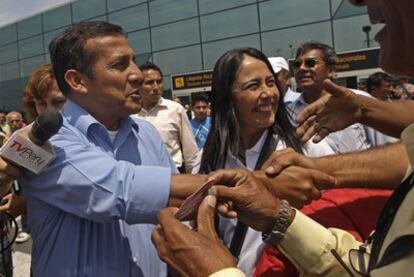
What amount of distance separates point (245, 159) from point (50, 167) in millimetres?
1119

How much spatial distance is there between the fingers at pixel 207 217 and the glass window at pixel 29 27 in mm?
25632

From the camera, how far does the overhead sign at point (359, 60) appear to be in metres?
12.2

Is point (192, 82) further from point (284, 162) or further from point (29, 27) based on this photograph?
point (284, 162)

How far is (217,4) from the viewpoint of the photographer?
19.0 m

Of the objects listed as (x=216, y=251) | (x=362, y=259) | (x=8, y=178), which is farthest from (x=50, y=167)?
(x=362, y=259)

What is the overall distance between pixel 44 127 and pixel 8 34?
2777cm

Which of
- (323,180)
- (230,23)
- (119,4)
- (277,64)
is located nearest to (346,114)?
(323,180)

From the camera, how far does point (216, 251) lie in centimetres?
103

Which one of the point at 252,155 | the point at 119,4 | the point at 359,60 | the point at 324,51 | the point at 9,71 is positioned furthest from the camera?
the point at 9,71

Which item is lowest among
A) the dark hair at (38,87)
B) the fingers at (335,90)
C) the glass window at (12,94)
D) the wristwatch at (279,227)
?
the wristwatch at (279,227)

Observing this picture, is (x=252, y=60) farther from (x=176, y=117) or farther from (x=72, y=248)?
(x=176, y=117)

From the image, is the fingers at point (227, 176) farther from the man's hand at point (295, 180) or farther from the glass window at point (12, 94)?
the glass window at point (12, 94)

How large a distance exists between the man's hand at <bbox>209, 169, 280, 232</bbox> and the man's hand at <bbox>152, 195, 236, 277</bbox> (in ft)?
0.47

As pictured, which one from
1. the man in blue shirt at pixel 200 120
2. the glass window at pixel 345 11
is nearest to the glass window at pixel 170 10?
the glass window at pixel 345 11
